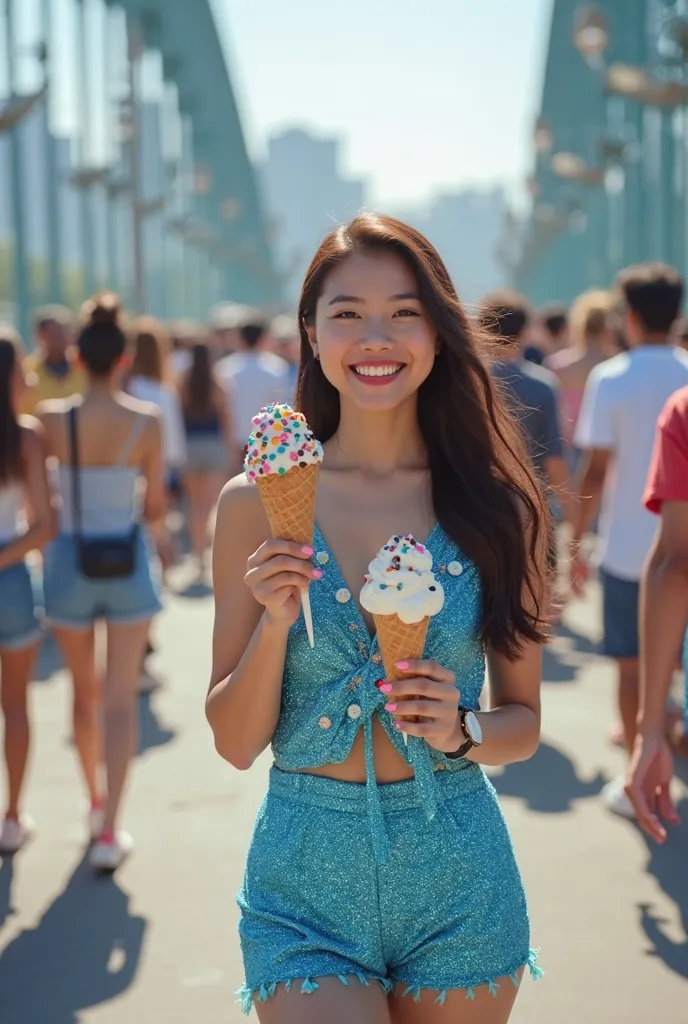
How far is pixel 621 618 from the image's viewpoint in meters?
5.54

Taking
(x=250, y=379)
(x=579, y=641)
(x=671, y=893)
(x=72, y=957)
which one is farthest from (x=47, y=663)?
(x=671, y=893)

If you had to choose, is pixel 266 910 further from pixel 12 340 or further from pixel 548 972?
pixel 12 340

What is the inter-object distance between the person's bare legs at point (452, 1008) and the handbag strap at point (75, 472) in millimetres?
3184

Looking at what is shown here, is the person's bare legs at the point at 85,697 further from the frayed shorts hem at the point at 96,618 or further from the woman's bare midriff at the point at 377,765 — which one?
the woman's bare midriff at the point at 377,765

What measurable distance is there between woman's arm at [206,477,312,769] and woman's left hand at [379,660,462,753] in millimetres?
188

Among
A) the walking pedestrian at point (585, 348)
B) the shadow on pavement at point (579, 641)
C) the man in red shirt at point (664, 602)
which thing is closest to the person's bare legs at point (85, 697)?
the man in red shirt at point (664, 602)

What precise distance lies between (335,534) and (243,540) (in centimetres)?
15

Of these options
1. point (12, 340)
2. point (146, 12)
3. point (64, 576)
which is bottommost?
point (64, 576)

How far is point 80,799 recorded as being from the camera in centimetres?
586

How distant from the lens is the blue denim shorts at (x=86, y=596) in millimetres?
5195

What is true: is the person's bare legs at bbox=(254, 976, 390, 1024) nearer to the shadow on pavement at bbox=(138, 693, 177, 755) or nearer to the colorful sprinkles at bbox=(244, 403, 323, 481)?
the colorful sprinkles at bbox=(244, 403, 323, 481)

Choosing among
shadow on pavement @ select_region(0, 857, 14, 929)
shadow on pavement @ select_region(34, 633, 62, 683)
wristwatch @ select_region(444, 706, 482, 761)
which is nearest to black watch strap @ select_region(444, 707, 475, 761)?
wristwatch @ select_region(444, 706, 482, 761)

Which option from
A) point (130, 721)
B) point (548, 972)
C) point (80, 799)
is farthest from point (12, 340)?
point (548, 972)

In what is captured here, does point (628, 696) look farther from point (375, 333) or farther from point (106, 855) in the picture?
point (375, 333)
